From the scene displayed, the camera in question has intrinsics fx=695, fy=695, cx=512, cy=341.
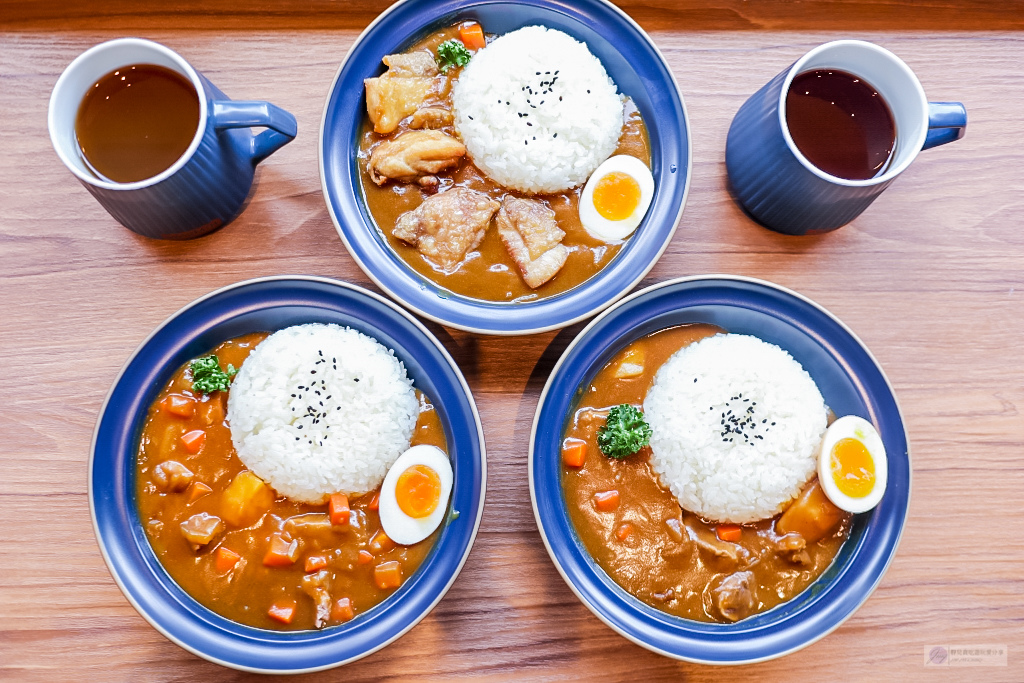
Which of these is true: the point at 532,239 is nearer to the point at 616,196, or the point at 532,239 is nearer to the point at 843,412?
the point at 616,196

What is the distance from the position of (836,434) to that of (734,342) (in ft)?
1.40

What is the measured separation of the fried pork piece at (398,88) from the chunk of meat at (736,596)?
1.83 metres

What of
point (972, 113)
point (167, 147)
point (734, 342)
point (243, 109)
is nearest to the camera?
point (243, 109)

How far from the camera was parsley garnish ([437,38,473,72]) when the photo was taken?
233 centimetres

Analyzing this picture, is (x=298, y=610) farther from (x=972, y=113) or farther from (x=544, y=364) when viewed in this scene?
(x=972, y=113)

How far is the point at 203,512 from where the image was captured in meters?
2.17

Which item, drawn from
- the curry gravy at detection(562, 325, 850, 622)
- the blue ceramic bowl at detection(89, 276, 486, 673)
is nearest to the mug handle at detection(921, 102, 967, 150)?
the curry gravy at detection(562, 325, 850, 622)

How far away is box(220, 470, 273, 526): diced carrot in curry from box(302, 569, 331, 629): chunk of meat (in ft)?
0.85

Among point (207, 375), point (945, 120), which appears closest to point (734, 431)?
point (945, 120)

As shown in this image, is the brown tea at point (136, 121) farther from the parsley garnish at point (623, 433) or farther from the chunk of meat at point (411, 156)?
the parsley garnish at point (623, 433)

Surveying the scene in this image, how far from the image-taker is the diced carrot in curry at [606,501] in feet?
7.28

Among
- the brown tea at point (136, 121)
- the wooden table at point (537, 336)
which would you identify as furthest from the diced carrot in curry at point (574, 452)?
the brown tea at point (136, 121)

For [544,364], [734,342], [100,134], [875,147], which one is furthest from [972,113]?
[100,134]

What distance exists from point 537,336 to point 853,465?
1087 millimetres
